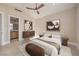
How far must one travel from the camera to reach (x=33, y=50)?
2004mm

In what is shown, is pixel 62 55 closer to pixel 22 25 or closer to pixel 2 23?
pixel 22 25

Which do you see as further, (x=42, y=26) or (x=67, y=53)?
(x=42, y=26)

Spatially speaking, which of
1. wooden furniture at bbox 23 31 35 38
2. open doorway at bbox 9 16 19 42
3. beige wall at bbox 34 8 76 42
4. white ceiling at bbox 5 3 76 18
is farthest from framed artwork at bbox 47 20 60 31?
open doorway at bbox 9 16 19 42

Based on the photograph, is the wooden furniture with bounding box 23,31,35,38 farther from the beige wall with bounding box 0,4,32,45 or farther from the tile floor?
the tile floor

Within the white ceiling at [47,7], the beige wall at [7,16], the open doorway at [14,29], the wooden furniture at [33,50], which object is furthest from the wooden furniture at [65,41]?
the open doorway at [14,29]

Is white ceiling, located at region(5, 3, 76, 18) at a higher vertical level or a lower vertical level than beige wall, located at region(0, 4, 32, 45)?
higher

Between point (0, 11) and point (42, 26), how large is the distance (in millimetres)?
892

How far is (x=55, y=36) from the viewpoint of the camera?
81.9 inches

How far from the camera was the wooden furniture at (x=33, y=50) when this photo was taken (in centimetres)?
198

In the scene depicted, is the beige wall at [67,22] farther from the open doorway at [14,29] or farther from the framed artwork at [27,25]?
the open doorway at [14,29]

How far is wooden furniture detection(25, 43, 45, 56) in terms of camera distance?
1.98 meters

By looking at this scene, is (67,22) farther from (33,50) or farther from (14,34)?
(14,34)

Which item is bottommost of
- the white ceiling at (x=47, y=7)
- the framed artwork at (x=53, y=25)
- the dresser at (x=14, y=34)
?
the dresser at (x=14, y=34)

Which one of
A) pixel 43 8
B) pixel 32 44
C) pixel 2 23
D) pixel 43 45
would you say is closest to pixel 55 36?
pixel 43 45
